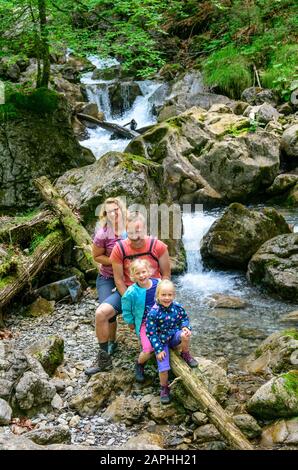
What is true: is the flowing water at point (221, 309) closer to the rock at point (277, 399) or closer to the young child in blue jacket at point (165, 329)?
the rock at point (277, 399)

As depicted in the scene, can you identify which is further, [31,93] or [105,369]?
[31,93]

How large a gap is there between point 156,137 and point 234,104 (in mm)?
4318

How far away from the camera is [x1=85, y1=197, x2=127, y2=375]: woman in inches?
202

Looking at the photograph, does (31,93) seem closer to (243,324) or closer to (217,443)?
(243,324)

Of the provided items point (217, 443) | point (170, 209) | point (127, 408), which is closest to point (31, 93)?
point (170, 209)

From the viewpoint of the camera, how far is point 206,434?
425cm

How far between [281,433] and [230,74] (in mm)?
14986

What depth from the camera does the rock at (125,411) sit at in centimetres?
454

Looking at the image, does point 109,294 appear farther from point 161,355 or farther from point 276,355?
point 276,355

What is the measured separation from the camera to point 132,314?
4.80 meters

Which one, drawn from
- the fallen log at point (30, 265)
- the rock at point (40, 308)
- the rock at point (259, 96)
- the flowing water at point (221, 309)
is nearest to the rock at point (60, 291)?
the rock at point (40, 308)

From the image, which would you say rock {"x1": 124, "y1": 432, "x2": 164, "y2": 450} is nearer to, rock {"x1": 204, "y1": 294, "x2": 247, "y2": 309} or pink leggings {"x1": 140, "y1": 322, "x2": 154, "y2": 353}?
pink leggings {"x1": 140, "y1": 322, "x2": 154, "y2": 353}

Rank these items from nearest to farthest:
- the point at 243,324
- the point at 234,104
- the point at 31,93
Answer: the point at 243,324 < the point at 31,93 < the point at 234,104

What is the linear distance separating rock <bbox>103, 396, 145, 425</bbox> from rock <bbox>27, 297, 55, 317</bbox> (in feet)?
9.33
